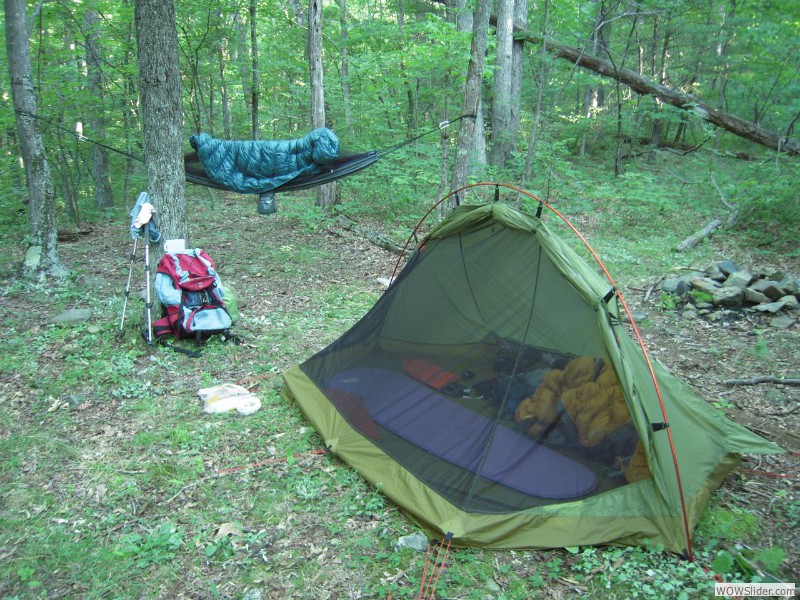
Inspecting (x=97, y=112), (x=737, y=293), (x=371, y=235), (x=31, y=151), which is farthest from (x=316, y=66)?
(x=737, y=293)

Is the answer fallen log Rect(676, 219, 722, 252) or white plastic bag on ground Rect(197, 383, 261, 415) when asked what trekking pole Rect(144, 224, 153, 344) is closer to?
white plastic bag on ground Rect(197, 383, 261, 415)

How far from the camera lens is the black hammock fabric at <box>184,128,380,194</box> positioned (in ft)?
17.7

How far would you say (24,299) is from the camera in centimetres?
489

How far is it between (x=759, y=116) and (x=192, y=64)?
31.8 feet

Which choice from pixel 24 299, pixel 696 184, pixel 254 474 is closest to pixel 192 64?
pixel 24 299

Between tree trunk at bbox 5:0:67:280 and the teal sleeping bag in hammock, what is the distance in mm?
1478

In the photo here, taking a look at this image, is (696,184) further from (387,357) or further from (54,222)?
(54,222)

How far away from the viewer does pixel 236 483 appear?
2670mm

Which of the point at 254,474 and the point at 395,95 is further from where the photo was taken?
the point at 395,95

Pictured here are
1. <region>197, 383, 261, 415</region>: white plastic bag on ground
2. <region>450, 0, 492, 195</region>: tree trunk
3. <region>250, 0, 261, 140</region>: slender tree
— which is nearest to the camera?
<region>197, 383, 261, 415</region>: white plastic bag on ground

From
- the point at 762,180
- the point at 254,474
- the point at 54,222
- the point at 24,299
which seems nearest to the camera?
the point at 254,474

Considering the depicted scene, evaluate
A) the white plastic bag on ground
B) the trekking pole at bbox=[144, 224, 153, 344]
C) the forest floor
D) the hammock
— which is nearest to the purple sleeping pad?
the forest floor

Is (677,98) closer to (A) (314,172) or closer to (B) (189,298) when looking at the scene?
(A) (314,172)

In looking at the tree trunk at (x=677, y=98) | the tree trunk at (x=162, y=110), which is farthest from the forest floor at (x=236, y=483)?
the tree trunk at (x=677, y=98)
